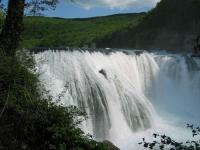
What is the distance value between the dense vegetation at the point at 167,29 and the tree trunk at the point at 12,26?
1498 inches

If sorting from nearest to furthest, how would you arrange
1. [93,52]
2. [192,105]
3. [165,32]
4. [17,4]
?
1. [17,4]
2. [93,52]
3. [192,105]
4. [165,32]

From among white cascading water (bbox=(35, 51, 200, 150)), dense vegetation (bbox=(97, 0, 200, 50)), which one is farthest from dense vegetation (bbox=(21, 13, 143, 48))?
white cascading water (bbox=(35, 51, 200, 150))

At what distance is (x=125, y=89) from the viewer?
20.3 metres

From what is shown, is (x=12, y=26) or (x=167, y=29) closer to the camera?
(x=12, y=26)

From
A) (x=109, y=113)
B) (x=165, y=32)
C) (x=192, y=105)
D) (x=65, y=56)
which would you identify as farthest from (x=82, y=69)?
(x=165, y=32)

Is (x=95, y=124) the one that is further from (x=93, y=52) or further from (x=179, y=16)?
(x=179, y=16)

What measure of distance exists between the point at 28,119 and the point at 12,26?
6.51 feet

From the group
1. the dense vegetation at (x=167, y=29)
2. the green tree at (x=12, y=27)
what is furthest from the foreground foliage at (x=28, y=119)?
the dense vegetation at (x=167, y=29)

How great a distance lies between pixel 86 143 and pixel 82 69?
11075 mm

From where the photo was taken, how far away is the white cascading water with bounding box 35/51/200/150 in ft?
55.7

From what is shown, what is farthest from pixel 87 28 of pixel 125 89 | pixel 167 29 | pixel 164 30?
pixel 125 89

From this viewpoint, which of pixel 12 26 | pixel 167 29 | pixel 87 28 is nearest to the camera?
pixel 12 26

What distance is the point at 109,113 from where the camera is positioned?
17781 millimetres

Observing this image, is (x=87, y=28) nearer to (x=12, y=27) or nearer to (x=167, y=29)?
(x=167, y=29)
